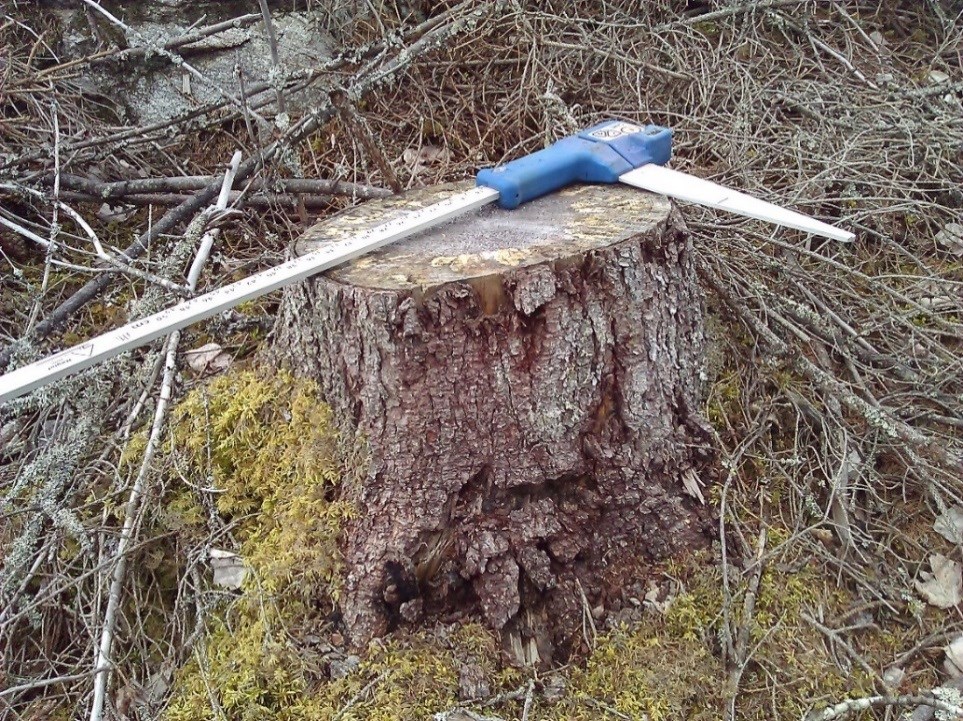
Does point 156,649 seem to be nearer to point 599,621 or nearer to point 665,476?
point 599,621

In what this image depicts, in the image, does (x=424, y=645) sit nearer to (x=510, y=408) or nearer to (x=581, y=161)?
(x=510, y=408)

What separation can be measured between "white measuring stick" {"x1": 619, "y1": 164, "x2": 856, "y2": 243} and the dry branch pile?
471mm

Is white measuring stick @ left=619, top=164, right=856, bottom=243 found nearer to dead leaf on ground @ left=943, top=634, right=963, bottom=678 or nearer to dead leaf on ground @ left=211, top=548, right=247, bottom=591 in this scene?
dead leaf on ground @ left=943, top=634, right=963, bottom=678

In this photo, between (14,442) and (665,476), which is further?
(14,442)

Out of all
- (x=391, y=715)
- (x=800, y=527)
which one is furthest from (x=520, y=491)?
(x=800, y=527)

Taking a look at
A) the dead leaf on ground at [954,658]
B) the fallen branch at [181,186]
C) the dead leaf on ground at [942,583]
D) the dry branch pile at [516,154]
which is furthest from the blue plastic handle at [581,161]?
the dead leaf on ground at [954,658]

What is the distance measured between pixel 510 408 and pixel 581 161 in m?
0.74

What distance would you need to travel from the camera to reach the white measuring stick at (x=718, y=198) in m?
1.77

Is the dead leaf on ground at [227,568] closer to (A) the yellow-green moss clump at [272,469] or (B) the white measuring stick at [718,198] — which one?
(A) the yellow-green moss clump at [272,469]

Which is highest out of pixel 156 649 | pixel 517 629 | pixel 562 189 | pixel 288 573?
pixel 562 189

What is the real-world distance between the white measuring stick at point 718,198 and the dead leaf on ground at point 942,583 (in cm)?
93

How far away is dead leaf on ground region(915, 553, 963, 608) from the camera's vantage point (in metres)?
1.94

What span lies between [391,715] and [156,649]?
658 millimetres

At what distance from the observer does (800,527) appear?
6.49ft
